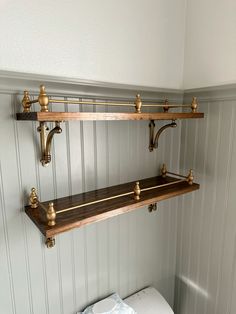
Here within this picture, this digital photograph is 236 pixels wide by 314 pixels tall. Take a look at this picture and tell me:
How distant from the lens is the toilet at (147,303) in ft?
3.59

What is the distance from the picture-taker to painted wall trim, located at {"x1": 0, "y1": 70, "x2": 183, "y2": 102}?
694mm

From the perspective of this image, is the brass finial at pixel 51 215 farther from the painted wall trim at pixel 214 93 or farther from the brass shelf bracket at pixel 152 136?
the painted wall trim at pixel 214 93

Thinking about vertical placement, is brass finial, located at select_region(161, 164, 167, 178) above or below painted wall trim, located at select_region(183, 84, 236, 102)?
below

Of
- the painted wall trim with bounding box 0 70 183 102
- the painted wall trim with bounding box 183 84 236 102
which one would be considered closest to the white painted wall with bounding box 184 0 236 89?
the painted wall trim with bounding box 183 84 236 102

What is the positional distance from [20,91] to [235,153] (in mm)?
849

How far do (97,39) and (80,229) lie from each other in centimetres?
72

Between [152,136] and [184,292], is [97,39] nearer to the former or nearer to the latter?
[152,136]

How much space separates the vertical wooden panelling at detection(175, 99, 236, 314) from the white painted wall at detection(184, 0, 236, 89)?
0.12 m

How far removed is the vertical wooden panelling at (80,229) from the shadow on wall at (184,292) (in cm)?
19

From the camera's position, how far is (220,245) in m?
1.08

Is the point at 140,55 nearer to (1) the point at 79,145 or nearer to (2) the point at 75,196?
(1) the point at 79,145

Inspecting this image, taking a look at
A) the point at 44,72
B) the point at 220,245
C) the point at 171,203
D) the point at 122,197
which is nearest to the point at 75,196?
the point at 122,197

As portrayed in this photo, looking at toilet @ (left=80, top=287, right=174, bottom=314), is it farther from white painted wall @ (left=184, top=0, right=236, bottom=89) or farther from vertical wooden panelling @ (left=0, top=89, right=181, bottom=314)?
white painted wall @ (left=184, top=0, right=236, bottom=89)

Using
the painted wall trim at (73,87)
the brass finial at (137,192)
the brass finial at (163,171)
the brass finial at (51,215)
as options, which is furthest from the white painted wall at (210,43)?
the brass finial at (51,215)
